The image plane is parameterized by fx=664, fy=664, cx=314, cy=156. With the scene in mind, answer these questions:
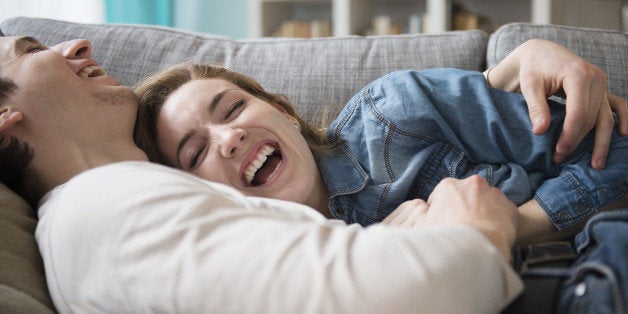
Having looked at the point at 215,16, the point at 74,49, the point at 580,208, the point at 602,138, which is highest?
the point at 74,49

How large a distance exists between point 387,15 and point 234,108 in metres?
2.95

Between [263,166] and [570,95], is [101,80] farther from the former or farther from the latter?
[570,95]

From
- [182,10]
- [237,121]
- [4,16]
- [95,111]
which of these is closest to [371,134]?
[237,121]

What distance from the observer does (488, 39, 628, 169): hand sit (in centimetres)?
111

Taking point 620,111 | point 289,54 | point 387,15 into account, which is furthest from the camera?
point 387,15

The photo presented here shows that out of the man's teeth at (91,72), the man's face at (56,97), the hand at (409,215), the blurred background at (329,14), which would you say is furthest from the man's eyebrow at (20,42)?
the blurred background at (329,14)

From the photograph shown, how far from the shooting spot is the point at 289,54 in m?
1.74

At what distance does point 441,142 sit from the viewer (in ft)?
4.07

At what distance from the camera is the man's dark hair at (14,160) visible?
3.76 ft

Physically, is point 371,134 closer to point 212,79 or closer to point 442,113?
point 442,113

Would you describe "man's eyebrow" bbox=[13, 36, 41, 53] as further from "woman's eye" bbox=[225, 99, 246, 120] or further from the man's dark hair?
"woman's eye" bbox=[225, 99, 246, 120]

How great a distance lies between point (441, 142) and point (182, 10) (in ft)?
10.8

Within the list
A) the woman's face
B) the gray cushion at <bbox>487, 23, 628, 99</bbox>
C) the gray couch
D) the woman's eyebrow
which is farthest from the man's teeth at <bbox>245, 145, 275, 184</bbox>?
the gray cushion at <bbox>487, 23, 628, 99</bbox>

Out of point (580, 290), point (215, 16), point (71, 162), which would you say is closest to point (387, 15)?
point (215, 16)
